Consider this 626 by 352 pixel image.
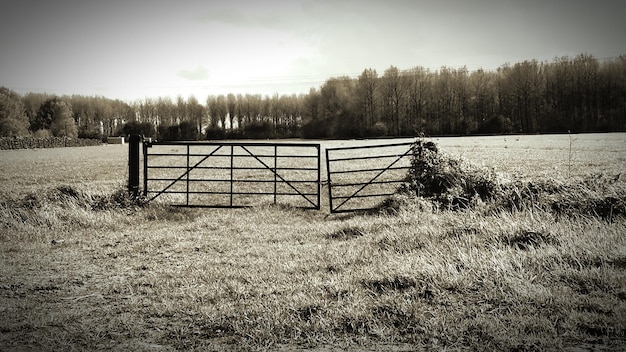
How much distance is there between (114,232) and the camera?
29.5 feet

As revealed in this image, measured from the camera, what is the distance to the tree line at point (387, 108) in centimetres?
6750

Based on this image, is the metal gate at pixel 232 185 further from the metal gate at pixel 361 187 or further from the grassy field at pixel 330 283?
the grassy field at pixel 330 283

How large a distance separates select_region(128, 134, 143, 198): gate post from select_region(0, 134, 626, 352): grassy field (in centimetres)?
237

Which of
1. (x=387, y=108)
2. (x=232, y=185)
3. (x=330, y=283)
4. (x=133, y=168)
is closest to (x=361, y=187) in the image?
(x=232, y=185)

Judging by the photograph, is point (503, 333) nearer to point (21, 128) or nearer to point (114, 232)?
point (114, 232)

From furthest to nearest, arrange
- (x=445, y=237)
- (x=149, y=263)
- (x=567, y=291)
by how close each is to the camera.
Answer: (x=445, y=237) < (x=149, y=263) < (x=567, y=291)

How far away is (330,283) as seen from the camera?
511cm

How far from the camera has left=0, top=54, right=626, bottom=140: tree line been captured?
67.5m

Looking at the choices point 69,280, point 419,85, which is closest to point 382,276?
point 69,280

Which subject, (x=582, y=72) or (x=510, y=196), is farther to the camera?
(x=582, y=72)

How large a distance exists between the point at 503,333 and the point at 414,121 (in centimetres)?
8327

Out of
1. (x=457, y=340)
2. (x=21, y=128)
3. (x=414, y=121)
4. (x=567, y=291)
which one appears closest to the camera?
(x=457, y=340)

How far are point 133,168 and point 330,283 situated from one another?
9.08 metres

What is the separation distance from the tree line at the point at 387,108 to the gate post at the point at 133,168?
60283 millimetres
